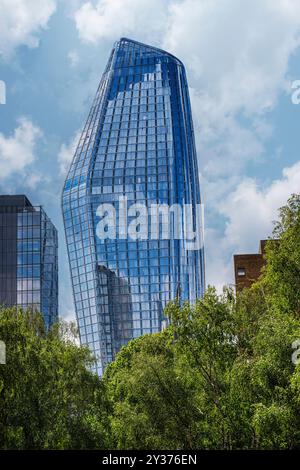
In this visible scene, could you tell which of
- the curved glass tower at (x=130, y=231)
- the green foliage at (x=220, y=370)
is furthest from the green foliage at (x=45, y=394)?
the curved glass tower at (x=130, y=231)

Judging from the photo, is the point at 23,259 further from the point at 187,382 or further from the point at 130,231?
the point at 187,382

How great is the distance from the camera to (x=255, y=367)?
45.9m

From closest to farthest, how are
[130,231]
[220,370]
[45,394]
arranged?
[45,394]
[220,370]
[130,231]

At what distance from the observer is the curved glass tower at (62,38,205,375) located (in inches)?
7298

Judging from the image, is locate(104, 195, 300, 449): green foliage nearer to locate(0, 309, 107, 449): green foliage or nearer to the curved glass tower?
locate(0, 309, 107, 449): green foliage

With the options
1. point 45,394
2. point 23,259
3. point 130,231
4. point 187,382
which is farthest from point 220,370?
point 23,259

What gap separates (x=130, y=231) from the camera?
18912cm

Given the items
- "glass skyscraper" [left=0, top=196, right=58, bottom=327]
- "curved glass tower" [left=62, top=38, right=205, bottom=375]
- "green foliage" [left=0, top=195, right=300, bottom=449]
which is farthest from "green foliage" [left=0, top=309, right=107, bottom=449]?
"glass skyscraper" [left=0, top=196, right=58, bottom=327]

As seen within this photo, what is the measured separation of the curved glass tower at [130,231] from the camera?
185 m

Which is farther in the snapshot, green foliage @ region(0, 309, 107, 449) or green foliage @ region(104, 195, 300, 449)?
green foliage @ region(104, 195, 300, 449)
